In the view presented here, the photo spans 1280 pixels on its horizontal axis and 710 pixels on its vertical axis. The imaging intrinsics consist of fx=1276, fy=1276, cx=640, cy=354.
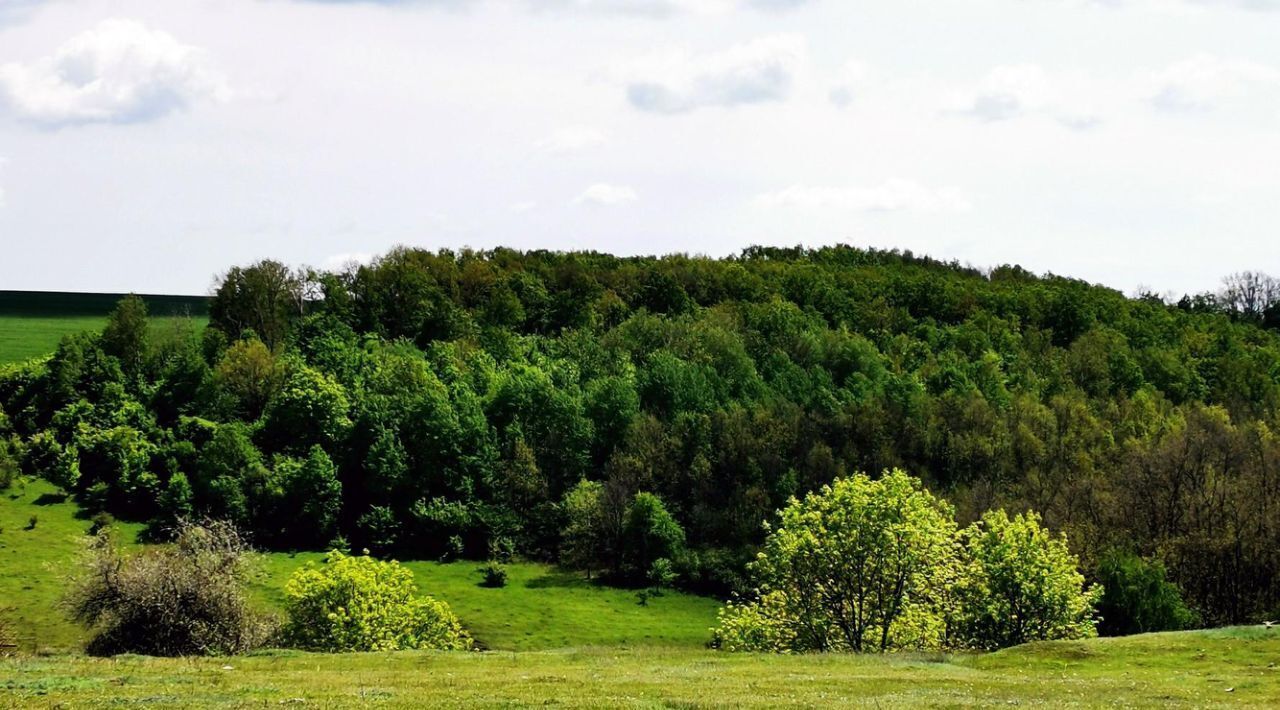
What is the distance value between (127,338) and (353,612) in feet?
357

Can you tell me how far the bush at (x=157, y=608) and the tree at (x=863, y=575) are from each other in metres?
28.3

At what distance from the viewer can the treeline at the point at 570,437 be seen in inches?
5084

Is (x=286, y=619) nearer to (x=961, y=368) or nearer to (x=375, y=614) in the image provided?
(x=375, y=614)

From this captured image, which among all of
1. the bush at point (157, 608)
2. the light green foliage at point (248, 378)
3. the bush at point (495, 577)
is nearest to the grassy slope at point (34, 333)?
the light green foliage at point (248, 378)

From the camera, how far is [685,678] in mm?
45156

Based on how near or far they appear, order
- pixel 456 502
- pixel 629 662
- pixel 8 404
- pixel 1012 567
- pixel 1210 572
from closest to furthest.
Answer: pixel 629 662 < pixel 1012 567 < pixel 1210 572 < pixel 456 502 < pixel 8 404

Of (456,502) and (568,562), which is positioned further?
(456,502)

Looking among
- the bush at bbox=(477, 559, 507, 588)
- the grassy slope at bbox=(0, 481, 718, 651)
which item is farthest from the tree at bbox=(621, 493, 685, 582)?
the bush at bbox=(477, 559, 507, 588)

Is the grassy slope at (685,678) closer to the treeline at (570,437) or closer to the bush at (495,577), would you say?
the treeline at (570,437)

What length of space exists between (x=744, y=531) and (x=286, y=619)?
6639 cm

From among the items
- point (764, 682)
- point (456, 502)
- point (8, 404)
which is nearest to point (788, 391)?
point (456, 502)

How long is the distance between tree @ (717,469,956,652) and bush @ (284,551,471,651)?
1968 cm

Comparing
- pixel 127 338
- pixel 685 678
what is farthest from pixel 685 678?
pixel 127 338

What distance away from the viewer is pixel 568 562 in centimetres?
13462
